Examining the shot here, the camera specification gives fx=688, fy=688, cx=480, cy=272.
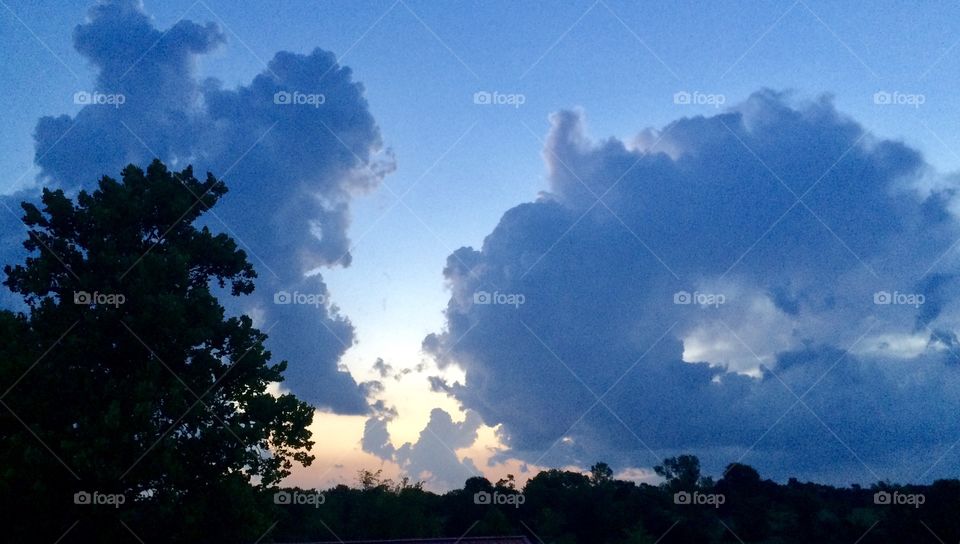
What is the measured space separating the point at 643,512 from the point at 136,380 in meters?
96.4

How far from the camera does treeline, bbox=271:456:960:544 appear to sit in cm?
8412

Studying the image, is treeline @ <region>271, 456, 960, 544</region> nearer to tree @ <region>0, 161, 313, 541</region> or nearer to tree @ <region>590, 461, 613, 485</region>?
tree @ <region>590, 461, 613, 485</region>

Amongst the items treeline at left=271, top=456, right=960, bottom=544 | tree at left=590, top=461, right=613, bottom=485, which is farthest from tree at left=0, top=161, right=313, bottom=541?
tree at left=590, top=461, right=613, bottom=485

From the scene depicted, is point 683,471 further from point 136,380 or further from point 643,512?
point 136,380

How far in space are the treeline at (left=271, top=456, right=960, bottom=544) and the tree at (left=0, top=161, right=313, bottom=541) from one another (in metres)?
54.3

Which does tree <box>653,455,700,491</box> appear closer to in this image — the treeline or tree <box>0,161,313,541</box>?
the treeline

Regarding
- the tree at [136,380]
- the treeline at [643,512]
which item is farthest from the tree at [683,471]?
the tree at [136,380]

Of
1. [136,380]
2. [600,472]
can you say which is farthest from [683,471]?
[136,380]

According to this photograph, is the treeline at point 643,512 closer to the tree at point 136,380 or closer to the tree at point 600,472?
the tree at point 600,472

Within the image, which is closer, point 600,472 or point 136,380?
point 136,380

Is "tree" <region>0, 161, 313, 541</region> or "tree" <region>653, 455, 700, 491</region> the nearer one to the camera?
"tree" <region>0, 161, 313, 541</region>

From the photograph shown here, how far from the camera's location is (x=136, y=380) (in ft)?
83.4

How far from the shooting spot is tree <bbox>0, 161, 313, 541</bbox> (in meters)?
23.6

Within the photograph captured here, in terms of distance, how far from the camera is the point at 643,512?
107 meters
